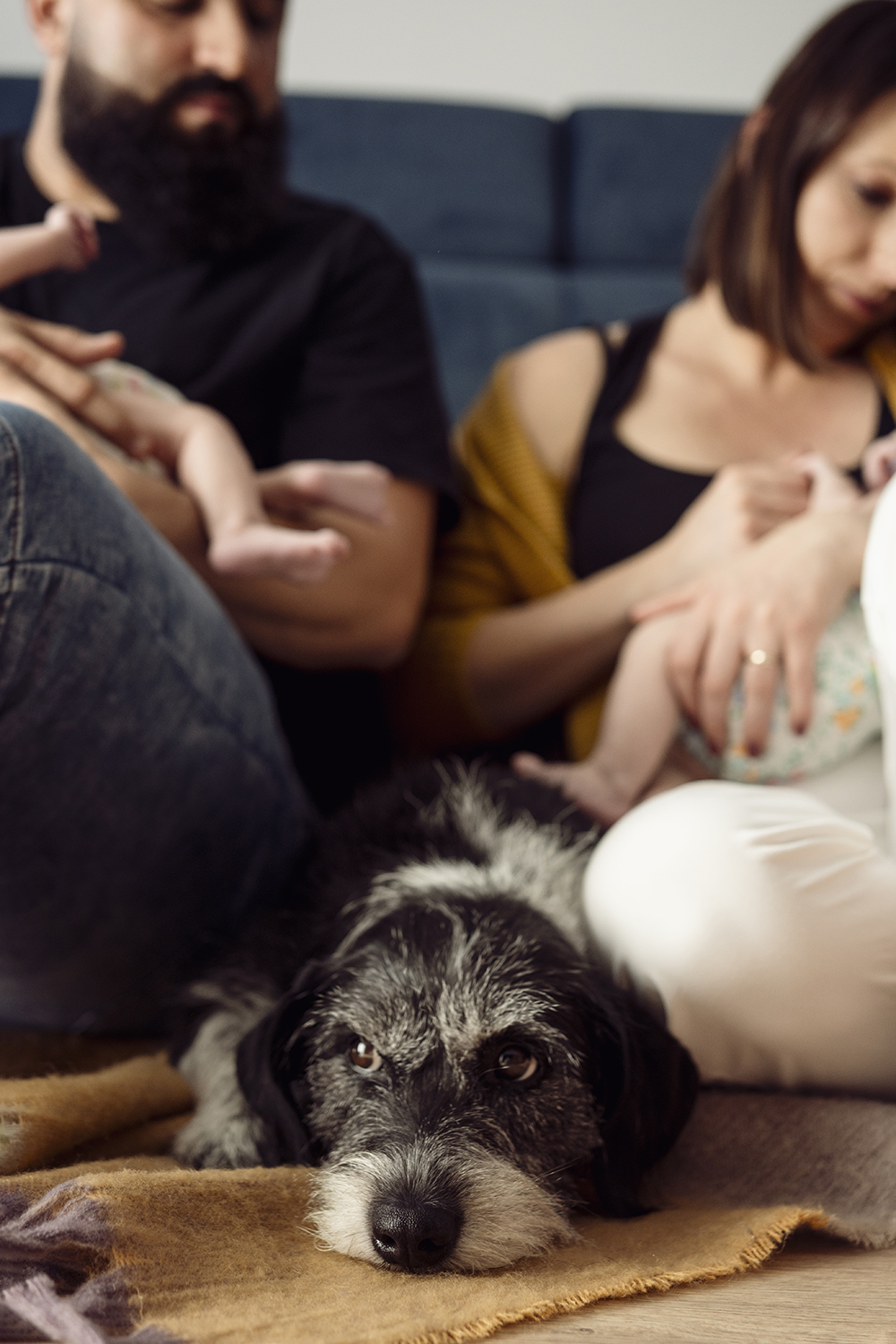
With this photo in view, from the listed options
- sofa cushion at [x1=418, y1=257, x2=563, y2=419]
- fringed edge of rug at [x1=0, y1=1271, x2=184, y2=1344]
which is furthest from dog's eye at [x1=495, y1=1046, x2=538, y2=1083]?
sofa cushion at [x1=418, y1=257, x2=563, y2=419]

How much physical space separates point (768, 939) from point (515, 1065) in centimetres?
26

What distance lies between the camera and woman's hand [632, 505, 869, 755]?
4.33 ft

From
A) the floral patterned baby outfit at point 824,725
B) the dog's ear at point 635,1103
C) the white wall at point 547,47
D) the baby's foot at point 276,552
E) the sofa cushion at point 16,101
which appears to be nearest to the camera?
the dog's ear at point 635,1103

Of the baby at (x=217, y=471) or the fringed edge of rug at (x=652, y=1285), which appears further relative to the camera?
the baby at (x=217, y=471)

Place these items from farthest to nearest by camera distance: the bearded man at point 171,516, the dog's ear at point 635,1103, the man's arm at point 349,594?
1. the man's arm at point 349,594
2. the bearded man at point 171,516
3. the dog's ear at point 635,1103

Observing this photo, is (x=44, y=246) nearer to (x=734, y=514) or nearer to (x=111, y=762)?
(x=111, y=762)

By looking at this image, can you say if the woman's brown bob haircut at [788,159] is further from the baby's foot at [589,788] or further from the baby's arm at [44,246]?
the baby's arm at [44,246]

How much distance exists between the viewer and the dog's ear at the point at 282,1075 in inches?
35.5

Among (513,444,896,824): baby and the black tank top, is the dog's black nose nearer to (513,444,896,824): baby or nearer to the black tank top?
(513,444,896,824): baby

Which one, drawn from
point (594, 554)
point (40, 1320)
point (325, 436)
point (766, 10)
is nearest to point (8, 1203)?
point (40, 1320)

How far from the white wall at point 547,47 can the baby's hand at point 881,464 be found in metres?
2.34

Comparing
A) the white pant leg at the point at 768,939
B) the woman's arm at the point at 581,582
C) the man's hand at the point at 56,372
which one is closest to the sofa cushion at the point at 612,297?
the woman's arm at the point at 581,582

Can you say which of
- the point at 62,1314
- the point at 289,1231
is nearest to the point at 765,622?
the point at 289,1231

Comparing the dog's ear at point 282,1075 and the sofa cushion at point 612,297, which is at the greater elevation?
the sofa cushion at point 612,297
